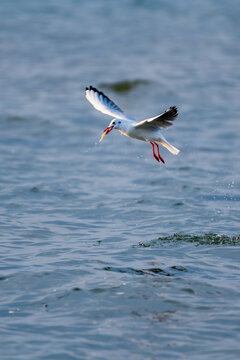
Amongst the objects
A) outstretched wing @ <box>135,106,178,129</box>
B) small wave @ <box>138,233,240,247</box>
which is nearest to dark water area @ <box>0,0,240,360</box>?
small wave @ <box>138,233,240,247</box>

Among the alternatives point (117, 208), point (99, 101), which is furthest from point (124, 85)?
point (99, 101)

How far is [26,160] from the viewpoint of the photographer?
12.6 meters

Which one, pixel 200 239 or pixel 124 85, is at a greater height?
pixel 124 85

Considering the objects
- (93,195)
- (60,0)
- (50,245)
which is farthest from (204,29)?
(50,245)

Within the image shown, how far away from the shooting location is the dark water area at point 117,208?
19.7 feet

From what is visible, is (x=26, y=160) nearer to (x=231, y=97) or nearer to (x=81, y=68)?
(x=231, y=97)

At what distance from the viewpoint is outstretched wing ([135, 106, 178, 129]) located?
7.60m

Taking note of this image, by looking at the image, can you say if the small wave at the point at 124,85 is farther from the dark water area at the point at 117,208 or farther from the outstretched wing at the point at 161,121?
the outstretched wing at the point at 161,121

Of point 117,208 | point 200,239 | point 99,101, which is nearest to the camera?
point 200,239

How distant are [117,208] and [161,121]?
7.52ft

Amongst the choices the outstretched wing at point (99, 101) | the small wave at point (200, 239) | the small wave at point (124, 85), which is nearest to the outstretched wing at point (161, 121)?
the outstretched wing at point (99, 101)

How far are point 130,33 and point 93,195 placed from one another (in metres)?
16.4

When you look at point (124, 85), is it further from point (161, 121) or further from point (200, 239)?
point (161, 121)

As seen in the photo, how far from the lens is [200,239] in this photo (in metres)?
8.45
